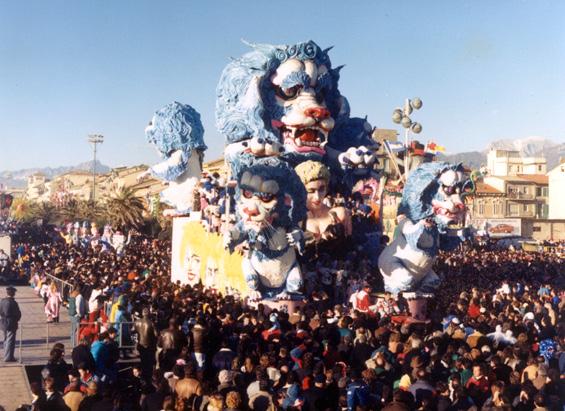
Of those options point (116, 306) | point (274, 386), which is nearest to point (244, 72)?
point (116, 306)

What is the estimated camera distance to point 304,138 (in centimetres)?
2472

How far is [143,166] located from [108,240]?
53.0 meters

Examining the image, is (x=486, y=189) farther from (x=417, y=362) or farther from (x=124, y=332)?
(x=417, y=362)

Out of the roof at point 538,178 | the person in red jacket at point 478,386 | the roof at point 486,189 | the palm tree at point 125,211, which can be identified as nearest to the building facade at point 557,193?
the roof at point 538,178

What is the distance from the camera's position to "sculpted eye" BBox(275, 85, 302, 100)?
2419cm

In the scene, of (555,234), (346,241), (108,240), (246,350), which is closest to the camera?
(246,350)

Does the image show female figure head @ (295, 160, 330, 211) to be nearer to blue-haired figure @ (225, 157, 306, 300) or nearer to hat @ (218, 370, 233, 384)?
blue-haired figure @ (225, 157, 306, 300)

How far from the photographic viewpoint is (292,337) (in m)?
11.5

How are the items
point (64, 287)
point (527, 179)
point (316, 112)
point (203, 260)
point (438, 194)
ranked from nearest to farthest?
point (438, 194) < point (64, 287) < point (203, 260) < point (316, 112) < point (527, 179)

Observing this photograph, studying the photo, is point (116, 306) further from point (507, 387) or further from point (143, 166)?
point (143, 166)

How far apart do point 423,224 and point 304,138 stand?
5.99 m

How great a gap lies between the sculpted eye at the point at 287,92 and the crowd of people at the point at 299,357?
7526mm

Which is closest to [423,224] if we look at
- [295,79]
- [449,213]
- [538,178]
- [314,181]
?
[449,213]

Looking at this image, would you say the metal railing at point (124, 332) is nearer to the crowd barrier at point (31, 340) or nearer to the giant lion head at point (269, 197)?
the crowd barrier at point (31, 340)
